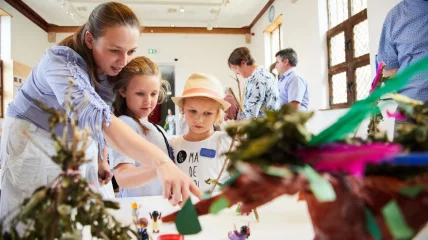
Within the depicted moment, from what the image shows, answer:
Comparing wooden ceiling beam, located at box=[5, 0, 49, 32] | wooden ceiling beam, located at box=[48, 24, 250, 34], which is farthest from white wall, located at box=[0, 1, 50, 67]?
wooden ceiling beam, located at box=[48, 24, 250, 34]

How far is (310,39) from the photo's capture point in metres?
5.07

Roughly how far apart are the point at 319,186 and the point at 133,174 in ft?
3.61

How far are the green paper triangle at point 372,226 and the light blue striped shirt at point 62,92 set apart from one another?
0.56 metres

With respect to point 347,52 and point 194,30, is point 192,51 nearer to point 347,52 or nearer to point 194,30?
point 194,30

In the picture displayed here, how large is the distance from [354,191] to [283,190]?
6 cm

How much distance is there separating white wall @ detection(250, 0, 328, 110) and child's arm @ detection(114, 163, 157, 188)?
146 inches

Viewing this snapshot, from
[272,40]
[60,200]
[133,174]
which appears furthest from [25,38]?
[60,200]

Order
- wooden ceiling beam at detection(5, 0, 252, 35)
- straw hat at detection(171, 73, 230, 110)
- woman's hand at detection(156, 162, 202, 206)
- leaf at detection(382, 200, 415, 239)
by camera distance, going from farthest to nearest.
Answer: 1. wooden ceiling beam at detection(5, 0, 252, 35)
2. straw hat at detection(171, 73, 230, 110)
3. woman's hand at detection(156, 162, 202, 206)
4. leaf at detection(382, 200, 415, 239)

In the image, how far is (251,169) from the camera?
0.29 meters

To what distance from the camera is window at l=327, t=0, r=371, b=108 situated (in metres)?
3.85

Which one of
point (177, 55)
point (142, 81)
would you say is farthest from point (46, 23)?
point (142, 81)

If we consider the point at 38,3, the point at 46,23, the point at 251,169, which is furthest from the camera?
the point at 46,23

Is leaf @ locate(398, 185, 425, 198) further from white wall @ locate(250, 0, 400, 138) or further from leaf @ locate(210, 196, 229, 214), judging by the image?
white wall @ locate(250, 0, 400, 138)

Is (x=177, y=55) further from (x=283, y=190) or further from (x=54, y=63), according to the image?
(x=283, y=190)
